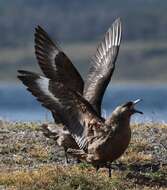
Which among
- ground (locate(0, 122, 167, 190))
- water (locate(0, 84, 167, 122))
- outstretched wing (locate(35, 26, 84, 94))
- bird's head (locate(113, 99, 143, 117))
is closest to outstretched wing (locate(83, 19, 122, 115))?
outstretched wing (locate(35, 26, 84, 94))

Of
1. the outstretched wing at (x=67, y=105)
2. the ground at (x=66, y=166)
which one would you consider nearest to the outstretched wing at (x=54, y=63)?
the ground at (x=66, y=166)

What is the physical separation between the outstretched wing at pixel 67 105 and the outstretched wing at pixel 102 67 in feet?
3.46

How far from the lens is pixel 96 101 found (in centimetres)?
1622

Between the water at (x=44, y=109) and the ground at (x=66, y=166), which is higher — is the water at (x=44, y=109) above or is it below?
above

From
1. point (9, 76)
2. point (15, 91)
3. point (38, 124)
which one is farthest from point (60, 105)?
point (9, 76)

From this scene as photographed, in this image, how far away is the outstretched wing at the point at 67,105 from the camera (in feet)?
48.6

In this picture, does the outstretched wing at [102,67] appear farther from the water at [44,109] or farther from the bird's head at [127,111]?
the water at [44,109]

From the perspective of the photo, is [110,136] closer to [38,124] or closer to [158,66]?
[38,124]

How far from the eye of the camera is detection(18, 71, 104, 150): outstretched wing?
48.6 feet

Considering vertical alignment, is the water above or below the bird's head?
above

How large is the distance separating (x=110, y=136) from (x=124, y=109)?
1.35ft

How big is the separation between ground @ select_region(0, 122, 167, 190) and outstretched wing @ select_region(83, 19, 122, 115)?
41.3 inches

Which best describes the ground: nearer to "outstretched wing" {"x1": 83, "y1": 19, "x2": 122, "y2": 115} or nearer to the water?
"outstretched wing" {"x1": 83, "y1": 19, "x2": 122, "y2": 115}

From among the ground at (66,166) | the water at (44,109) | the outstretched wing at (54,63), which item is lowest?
the ground at (66,166)
